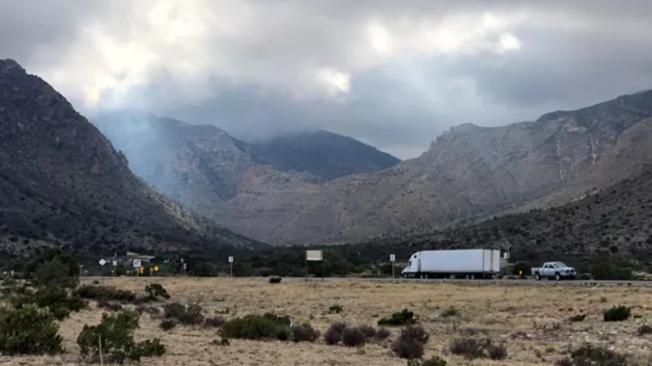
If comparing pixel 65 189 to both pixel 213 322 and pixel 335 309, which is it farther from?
pixel 213 322

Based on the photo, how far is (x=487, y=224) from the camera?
114m

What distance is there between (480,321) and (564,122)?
151 meters

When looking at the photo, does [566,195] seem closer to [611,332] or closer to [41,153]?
[41,153]

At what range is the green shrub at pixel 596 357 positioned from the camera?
20350 millimetres

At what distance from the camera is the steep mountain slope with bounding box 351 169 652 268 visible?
284ft

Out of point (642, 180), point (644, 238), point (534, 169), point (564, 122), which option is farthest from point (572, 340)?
point (564, 122)

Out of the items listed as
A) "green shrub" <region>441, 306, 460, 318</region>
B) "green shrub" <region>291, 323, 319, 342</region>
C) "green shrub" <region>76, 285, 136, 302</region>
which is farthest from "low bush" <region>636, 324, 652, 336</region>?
"green shrub" <region>76, 285, 136, 302</region>

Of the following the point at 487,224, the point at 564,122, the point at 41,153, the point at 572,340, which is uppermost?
the point at 564,122

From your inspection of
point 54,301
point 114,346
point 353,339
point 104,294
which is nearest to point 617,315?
point 353,339

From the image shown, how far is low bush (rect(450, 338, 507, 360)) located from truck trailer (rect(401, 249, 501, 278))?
156ft

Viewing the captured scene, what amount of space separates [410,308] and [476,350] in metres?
17.7

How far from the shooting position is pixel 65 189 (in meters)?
123

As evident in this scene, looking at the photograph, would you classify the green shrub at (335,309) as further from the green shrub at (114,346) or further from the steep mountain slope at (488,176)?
the steep mountain slope at (488,176)

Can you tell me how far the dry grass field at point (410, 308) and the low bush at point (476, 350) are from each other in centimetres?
36
